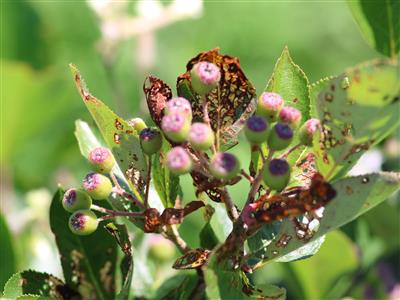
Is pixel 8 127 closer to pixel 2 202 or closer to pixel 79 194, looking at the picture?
pixel 2 202

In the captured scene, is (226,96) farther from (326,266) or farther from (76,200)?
(326,266)

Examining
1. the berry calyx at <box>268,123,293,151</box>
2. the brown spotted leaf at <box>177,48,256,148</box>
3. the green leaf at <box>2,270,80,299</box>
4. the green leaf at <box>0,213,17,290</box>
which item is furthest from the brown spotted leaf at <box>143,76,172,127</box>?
the green leaf at <box>0,213,17,290</box>

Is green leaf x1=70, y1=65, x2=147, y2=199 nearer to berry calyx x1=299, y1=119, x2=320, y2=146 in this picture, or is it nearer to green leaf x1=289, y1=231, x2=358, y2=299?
berry calyx x1=299, y1=119, x2=320, y2=146

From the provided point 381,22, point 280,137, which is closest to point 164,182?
point 280,137

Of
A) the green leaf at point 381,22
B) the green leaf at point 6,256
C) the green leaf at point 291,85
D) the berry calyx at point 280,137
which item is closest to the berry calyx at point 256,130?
the berry calyx at point 280,137

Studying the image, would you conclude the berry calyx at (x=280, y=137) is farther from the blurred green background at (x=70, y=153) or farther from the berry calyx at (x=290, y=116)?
the blurred green background at (x=70, y=153)

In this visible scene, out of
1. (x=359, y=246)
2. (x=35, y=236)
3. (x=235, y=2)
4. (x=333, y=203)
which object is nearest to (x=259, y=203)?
(x=333, y=203)
